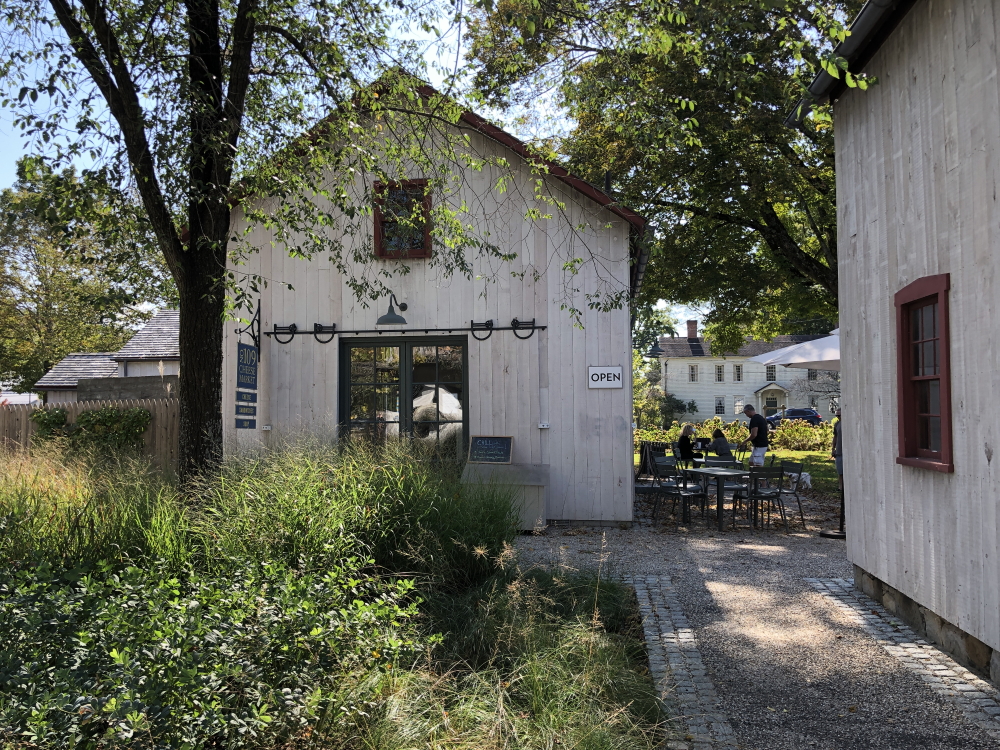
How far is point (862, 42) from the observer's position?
21.7 feet

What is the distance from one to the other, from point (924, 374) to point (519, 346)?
5.95 m

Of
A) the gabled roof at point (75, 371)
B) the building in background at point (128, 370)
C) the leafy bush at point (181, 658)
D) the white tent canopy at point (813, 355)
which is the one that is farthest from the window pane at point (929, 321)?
the gabled roof at point (75, 371)

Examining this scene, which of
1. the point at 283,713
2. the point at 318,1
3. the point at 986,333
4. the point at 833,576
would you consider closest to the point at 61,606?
the point at 283,713

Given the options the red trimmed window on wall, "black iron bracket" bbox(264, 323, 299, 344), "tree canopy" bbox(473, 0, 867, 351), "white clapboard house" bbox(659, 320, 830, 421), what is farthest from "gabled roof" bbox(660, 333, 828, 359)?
the red trimmed window on wall

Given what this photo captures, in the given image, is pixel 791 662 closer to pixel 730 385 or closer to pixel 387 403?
pixel 387 403

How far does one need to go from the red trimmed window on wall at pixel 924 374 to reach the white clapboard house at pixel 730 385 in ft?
171

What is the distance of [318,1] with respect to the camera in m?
7.75

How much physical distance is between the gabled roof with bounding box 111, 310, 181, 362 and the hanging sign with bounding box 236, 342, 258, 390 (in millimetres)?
15722

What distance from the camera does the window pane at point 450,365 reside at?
451 inches

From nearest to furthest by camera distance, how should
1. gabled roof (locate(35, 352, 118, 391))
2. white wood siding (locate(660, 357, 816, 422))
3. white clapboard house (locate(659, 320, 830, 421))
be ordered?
1. gabled roof (locate(35, 352, 118, 391))
2. white clapboard house (locate(659, 320, 830, 421))
3. white wood siding (locate(660, 357, 816, 422))

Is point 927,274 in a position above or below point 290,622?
above

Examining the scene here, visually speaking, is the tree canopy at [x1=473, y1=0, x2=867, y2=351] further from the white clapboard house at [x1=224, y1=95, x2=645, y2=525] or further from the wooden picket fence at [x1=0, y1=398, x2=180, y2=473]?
the wooden picket fence at [x1=0, y1=398, x2=180, y2=473]

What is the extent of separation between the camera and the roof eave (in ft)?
19.8

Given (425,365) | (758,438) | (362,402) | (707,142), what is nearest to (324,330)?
(362,402)
